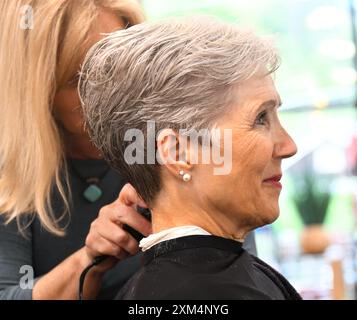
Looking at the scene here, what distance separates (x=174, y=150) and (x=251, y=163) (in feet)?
0.41

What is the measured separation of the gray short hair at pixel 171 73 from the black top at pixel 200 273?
12 cm

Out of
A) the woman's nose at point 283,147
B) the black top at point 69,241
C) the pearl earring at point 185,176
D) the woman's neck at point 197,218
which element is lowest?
the black top at point 69,241

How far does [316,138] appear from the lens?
4.91 meters

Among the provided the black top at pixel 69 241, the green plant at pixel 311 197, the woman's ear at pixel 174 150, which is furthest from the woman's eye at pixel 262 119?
the green plant at pixel 311 197

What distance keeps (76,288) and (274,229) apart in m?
3.66

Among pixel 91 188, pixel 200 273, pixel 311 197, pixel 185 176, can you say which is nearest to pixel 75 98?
pixel 91 188

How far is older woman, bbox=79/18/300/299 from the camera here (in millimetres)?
1005

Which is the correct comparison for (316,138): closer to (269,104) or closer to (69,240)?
(69,240)

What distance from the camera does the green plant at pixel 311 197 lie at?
472cm

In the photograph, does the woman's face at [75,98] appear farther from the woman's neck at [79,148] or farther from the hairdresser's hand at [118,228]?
the hairdresser's hand at [118,228]

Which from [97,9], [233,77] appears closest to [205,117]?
[233,77]

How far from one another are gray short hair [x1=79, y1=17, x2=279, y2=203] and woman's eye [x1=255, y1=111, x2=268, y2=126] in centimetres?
6

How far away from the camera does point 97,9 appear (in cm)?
136
